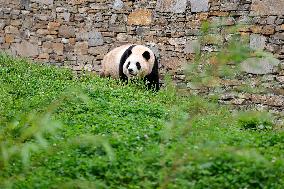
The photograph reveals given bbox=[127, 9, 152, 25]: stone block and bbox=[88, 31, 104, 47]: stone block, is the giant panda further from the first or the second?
bbox=[88, 31, 104, 47]: stone block

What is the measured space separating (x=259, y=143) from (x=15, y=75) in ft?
15.5

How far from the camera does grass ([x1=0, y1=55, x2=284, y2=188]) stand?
3295 mm

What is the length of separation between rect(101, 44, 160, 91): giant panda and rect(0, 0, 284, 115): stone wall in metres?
0.32

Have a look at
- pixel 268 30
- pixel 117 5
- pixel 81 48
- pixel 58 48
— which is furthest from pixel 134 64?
pixel 58 48

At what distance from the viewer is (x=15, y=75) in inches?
344

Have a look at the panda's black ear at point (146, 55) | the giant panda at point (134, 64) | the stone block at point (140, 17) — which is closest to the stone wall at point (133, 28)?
Answer: the stone block at point (140, 17)

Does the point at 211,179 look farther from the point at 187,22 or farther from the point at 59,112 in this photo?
the point at 187,22

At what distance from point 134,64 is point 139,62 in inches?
3.8

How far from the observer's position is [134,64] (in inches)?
354

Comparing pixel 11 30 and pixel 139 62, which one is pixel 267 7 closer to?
pixel 139 62

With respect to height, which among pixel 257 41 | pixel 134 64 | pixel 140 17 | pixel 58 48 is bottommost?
pixel 134 64

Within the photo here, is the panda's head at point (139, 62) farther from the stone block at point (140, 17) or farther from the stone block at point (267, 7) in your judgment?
the stone block at point (267, 7)

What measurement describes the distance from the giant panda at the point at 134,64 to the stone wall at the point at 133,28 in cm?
32

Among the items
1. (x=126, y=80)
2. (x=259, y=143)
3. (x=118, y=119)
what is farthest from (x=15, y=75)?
(x=259, y=143)
